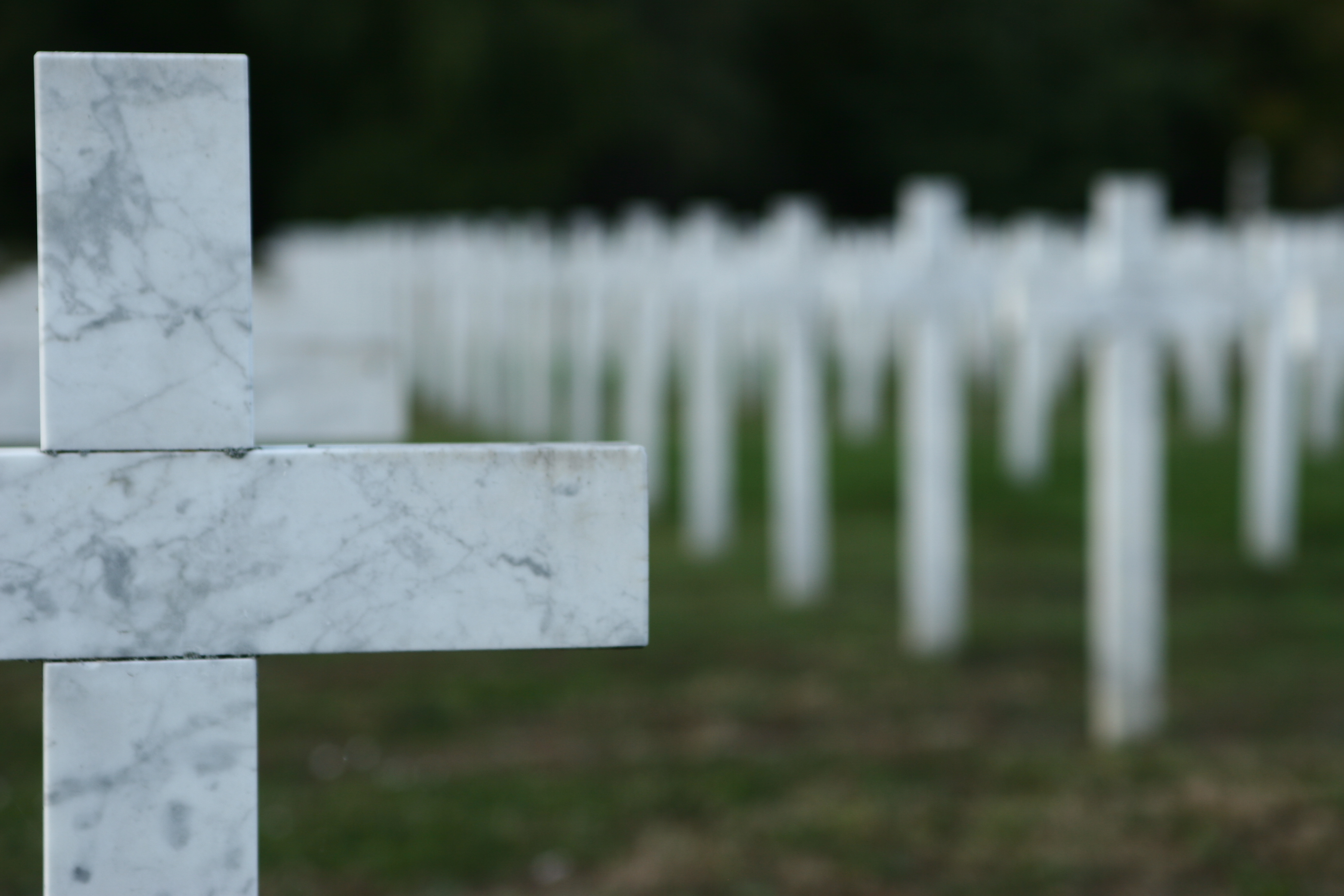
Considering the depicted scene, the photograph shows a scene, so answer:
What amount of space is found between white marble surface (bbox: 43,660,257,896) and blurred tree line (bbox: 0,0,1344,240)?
24649 millimetres

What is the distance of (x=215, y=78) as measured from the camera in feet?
5.34

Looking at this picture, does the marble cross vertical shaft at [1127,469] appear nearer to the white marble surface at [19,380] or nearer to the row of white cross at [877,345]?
the row of white cross at [877,345]

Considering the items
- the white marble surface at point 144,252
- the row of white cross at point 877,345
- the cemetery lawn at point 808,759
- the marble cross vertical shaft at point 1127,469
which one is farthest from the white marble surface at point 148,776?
the marble cross vertical shaft at point 1127,469

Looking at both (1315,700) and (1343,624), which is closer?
(1315,700)

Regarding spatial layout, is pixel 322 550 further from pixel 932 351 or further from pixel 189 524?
pixel 932 351

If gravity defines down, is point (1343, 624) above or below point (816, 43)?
below

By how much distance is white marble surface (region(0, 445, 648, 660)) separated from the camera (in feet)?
5.46

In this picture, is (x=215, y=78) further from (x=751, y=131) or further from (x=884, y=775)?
(x=751, y=131)

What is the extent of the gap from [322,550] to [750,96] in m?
33.1

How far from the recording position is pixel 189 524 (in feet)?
5.53

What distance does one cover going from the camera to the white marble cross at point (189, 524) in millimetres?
1646

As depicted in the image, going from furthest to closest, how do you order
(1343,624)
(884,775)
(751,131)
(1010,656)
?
(751,131), (1343,624), (1010,656), (884,775)

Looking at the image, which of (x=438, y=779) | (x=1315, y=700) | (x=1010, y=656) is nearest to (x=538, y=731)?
(x=438, y=779)

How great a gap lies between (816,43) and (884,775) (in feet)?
106
